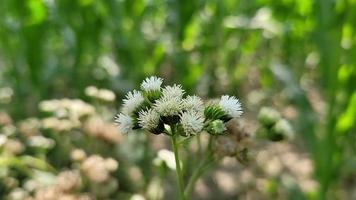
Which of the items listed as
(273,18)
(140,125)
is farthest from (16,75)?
(140,125)

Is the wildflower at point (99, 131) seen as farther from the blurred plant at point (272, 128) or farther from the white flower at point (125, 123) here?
the white flower at point (125, 123)

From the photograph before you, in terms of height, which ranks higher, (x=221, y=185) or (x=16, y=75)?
(x=16, y=75)

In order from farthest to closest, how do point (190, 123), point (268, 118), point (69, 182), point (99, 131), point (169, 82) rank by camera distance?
point (169, 82) → point (99, 131) → point (69, 182) → point (268, 118) → point (190, 123)

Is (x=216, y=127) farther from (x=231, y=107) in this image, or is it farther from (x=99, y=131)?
(x=99, y=131)

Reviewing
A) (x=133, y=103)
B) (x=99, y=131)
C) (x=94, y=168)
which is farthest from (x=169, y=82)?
(x=133, y=103)

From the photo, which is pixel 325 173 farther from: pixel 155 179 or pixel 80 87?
pixel 80 87

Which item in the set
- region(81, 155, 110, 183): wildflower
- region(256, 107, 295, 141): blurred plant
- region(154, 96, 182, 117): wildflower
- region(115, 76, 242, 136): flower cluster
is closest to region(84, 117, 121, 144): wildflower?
region(81, 155, 110, 183): wildflower

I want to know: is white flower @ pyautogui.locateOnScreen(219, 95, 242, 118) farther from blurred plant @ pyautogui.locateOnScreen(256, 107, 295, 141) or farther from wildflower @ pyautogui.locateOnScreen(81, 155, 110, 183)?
wildflower @ pyautogui.locateOnScreen(81, 155, 110, 183)

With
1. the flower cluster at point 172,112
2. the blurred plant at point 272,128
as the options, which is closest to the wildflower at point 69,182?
the blurred plant at point 272,128
